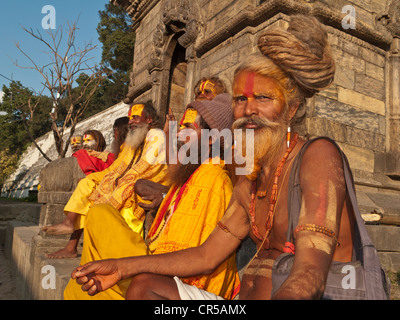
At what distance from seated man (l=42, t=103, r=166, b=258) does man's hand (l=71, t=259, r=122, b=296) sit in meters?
1.98

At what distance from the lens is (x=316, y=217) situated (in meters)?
1.24

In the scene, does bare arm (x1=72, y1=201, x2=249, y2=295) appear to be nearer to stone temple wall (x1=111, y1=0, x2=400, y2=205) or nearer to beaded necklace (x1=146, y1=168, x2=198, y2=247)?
beaded necklace (x1=146, y1=168, x2=198, y2=247)

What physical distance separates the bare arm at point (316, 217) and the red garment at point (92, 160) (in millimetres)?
3775

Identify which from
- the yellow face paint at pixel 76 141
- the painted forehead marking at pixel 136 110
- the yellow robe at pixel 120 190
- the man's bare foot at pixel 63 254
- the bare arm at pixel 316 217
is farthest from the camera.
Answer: the yellow face paint at pixel 76 141

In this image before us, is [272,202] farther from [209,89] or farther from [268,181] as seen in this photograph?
[209,89]

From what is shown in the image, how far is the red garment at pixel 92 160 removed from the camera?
4621mm

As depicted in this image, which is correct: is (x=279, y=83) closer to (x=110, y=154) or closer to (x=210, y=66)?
(x=110, y=154)

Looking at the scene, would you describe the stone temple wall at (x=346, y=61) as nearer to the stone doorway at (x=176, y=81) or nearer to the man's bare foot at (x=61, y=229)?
the stone doorway at (x=176, y=81)

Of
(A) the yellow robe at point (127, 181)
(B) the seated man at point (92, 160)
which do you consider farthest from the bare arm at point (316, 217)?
(B) the seated man at point (92, 160)

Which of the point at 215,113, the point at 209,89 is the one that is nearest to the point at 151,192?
the point at 215,113

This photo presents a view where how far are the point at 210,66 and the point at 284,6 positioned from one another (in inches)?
75.3

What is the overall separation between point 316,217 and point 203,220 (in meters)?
0.91

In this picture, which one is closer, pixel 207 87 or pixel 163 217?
pixel 163 217
